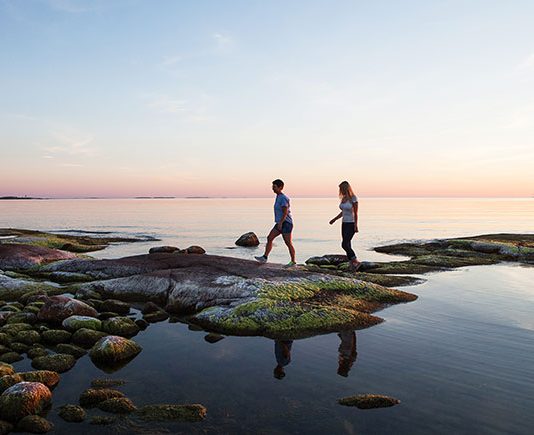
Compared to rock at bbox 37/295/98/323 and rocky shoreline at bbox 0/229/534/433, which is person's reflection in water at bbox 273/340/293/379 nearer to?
rocky shoreline at bbox 0/229/534/433

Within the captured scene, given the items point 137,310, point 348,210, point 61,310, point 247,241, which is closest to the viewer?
point 61,310

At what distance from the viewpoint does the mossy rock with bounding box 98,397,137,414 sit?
7.22 metres

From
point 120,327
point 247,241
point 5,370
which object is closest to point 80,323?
point 120,327

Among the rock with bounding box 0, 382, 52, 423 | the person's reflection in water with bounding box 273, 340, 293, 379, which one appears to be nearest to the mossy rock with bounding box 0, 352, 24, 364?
the rock with bounding box 0, 382, 52, 423

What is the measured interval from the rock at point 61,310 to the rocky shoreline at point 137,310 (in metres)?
0.03

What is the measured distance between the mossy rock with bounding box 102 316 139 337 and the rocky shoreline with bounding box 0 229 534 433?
3 centimetres

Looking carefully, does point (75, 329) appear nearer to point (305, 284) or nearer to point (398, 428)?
point (305, 284)

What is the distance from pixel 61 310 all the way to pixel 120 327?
2.08 metres

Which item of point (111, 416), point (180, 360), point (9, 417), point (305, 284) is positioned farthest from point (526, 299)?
point (9, 417)

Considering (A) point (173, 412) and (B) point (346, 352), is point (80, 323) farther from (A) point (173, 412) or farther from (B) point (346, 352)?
(B) point (346, 352)

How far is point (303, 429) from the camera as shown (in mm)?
6641

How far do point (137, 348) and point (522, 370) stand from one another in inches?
332

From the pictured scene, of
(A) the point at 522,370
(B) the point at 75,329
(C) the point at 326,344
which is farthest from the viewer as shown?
(B) the point at 75,329

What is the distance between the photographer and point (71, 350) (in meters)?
10.1
